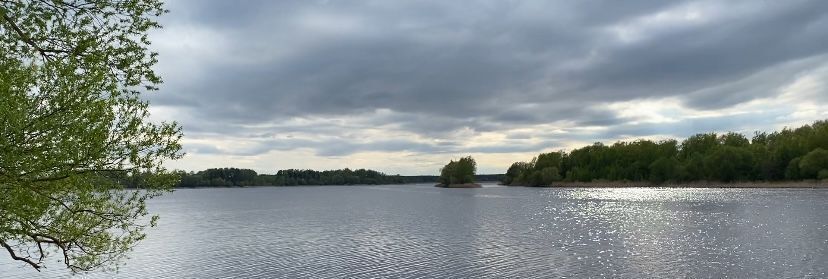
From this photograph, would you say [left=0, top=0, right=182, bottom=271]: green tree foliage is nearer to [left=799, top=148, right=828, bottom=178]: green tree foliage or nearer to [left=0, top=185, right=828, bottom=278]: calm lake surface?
[left=0, top=185, right=828, bottom=278]: calm lake surface

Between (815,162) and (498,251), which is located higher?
(815,162)

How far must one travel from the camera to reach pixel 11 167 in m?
14.8

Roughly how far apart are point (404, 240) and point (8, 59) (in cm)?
4457

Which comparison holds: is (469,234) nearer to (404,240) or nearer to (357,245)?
(404,240)

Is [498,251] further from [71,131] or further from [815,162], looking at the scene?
[815,162]

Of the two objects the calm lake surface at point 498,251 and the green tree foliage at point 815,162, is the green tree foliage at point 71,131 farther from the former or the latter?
the green tree foliage at point 815,162

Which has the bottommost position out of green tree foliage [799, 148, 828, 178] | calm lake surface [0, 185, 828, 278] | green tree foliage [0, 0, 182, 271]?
calm lake surface [0, 185, 828, 278]

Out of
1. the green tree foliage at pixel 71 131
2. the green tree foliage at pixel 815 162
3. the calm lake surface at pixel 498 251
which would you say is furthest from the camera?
the green tree foliage at pixel 815 162

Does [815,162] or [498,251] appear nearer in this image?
[498,251]

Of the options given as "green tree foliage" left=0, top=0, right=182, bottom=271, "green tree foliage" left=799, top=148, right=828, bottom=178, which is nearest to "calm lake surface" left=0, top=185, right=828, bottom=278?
"green tree foliage" left=0, top=0, right=182, bottom=271

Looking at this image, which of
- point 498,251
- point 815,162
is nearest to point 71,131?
point 498,251

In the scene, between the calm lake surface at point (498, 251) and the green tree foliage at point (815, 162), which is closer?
the calm lake surface at point (498, 251)

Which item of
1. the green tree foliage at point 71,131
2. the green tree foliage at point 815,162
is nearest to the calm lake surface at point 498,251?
the green tree foliage at point 71,131

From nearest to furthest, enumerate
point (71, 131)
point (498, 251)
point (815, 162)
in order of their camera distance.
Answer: point (71, 131), point (498, 251), point (815, 162)
